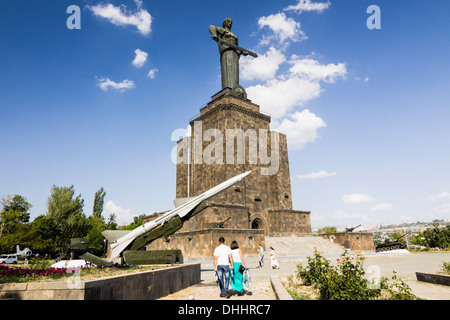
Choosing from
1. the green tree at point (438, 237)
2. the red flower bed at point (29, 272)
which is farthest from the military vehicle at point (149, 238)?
the green tree at point (438, 237)

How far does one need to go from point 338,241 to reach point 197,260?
20.9 metres

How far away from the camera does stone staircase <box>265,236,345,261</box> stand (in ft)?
97.5

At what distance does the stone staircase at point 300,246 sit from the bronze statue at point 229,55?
66.0ft

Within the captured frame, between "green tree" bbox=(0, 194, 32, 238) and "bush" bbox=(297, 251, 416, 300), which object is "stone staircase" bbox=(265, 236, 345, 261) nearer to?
"bush" bbox=(297, 251, 416, 300)

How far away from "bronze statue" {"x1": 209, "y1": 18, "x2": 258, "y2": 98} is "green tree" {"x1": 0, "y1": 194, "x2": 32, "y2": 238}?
39.1 meters

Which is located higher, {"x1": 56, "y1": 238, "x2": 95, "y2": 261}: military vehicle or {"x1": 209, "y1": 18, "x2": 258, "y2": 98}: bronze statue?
{"x1": 209, "y1": 18, "x2": 258, "y2": 98}: bronze statue

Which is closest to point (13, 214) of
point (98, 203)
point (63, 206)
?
point (63, 206)

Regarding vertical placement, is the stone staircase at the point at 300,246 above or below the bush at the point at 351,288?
below

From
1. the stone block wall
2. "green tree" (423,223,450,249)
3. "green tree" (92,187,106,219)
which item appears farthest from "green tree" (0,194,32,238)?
"green tree" (423,223,450,249)

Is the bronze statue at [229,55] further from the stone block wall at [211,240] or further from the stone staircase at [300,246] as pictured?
the stone staircase at [300,246]

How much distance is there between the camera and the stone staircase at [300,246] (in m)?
29.7

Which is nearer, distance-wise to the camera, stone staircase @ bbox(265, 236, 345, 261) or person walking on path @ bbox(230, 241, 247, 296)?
person walking on path @ bbox(230, 241, 247, 296)

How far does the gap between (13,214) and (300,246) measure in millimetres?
44455

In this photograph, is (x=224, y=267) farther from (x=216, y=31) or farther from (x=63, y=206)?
(x=63, y=206)
